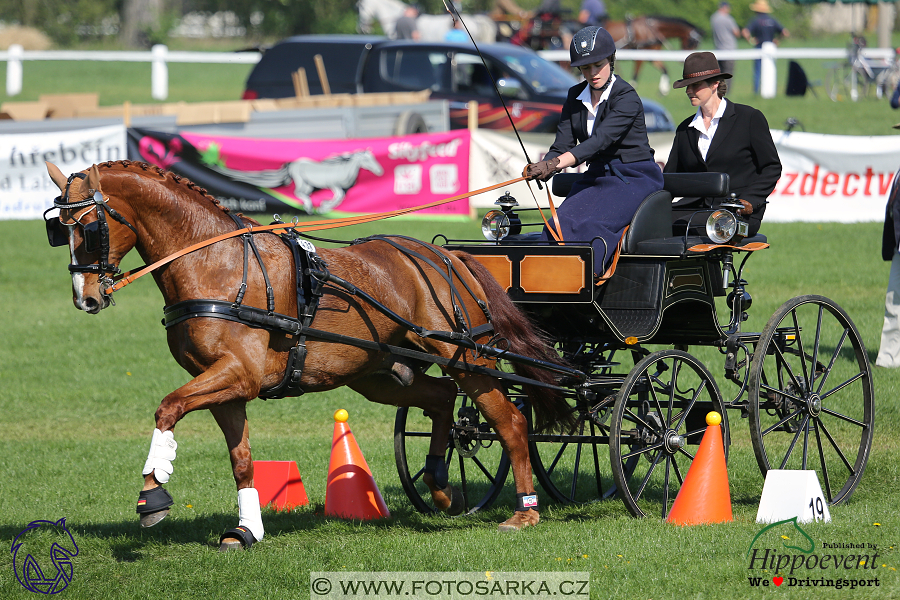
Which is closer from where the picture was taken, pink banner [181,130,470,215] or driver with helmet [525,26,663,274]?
driver with helmet [525,26,663,274]

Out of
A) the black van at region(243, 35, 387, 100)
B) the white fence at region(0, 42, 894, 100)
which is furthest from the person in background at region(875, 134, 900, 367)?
the white fence at region(0, 42, 894, 100)

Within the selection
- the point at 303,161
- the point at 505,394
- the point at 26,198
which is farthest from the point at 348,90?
the point at 505,394

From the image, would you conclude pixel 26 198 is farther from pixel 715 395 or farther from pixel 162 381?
pixel 715 395

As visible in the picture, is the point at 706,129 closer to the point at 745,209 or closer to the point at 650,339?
the point at 745,209

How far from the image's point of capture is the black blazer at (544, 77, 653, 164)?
6.15 metres

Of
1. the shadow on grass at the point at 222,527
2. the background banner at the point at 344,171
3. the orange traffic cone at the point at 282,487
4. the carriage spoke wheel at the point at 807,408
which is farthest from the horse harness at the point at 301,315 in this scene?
the background banner at the point at 344,171

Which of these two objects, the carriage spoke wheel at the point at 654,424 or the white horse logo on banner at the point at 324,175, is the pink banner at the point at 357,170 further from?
the carriage spoke wheel at the point at 654,424

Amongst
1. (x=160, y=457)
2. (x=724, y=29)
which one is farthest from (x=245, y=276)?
(x=724, y=29)

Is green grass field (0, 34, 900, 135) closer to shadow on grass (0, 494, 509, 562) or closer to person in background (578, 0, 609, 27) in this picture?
person in background (578, 0, 609, 27)

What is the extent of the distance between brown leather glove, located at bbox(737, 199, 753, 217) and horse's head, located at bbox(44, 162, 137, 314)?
141 inches

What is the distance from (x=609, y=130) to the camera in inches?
243

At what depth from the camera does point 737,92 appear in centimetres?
2588

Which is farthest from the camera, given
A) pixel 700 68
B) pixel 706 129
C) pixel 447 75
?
pixel 447 75

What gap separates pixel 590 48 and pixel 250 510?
3.12m
